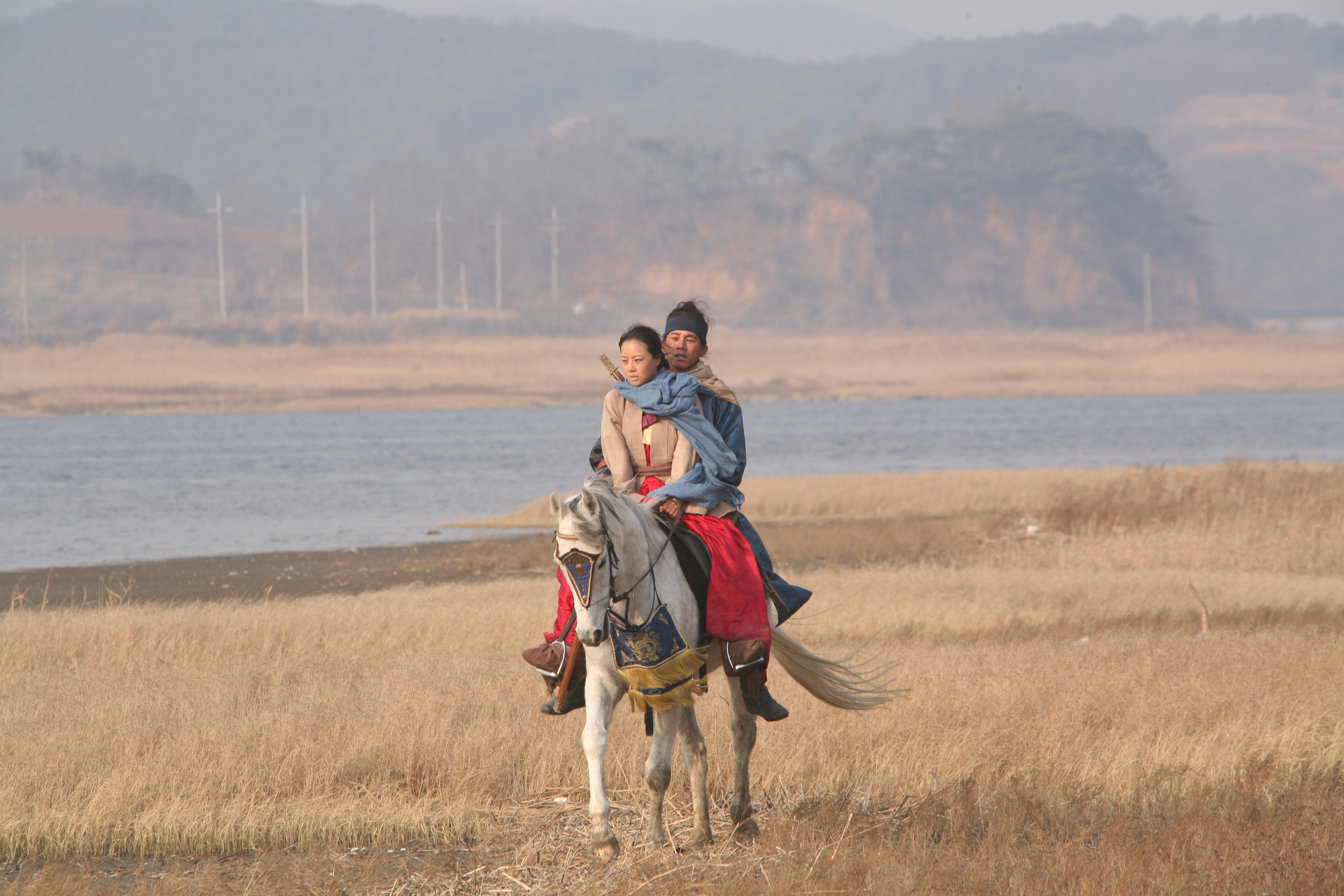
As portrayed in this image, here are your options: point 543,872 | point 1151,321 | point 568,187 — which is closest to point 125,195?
point 568,187

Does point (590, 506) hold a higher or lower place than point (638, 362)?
lower

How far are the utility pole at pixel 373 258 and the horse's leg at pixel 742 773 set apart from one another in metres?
125

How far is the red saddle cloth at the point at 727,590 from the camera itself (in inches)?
236

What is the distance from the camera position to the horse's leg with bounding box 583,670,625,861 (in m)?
5.64

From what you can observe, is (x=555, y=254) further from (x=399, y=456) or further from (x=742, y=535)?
(x=742, y=535)

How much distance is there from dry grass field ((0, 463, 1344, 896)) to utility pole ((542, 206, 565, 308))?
5120 inches

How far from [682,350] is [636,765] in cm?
283

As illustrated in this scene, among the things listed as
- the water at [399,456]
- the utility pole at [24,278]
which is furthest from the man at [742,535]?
the utility pole at [24,278]

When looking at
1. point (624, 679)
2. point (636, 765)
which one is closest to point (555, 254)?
point (636, 765)

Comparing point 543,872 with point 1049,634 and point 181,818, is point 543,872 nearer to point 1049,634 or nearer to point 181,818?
point 181,818

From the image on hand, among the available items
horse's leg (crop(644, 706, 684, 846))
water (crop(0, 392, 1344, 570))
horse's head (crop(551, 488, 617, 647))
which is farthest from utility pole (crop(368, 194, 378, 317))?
horse's head (crop(551, 488, 617, 647))

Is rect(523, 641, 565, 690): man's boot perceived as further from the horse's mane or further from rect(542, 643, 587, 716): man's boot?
the horse's mane

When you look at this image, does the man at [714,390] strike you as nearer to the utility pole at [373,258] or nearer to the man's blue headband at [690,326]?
the man's blue headband at [690,326]

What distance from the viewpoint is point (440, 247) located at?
145375mm
